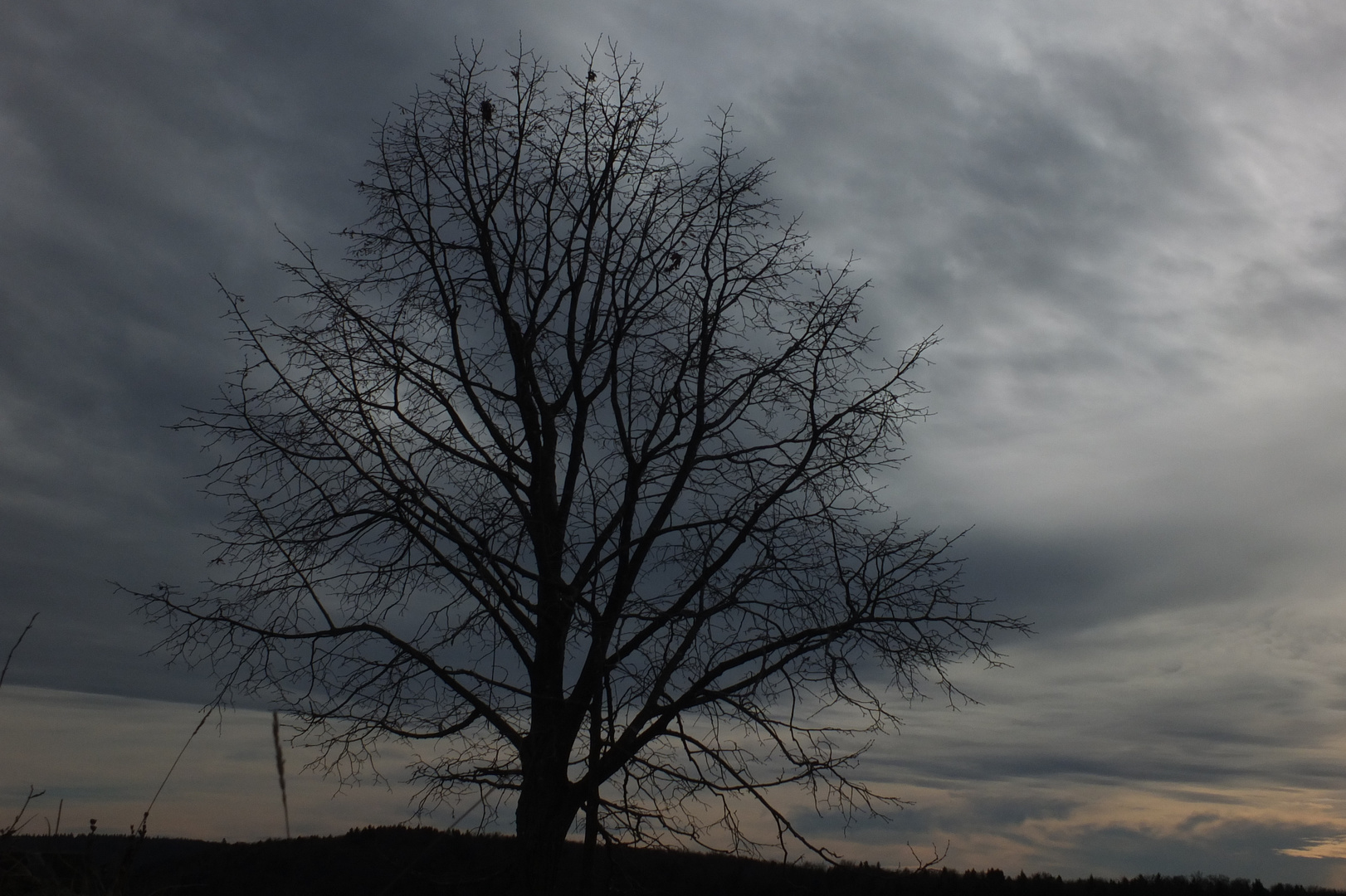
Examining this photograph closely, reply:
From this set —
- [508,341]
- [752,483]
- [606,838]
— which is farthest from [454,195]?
[606,838]

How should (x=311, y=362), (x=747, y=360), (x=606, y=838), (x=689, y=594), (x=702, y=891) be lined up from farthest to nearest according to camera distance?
(x=702, y=891), (x=747, y=360), (x=311, y=362), (x=689, y=594), (x=606, y=838)

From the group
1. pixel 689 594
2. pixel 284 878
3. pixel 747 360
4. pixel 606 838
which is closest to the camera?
pixel 606 838

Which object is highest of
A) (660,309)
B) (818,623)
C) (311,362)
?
(660,309)

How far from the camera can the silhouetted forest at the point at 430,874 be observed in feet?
11.5

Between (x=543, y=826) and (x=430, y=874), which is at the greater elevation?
(x=543, y=826)

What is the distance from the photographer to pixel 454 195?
9.68 meters

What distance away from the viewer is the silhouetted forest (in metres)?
3.52

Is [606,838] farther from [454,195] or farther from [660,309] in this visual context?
[454,195]

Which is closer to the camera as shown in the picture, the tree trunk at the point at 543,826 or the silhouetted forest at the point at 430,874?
the silhouetted forest at the point at 430,874

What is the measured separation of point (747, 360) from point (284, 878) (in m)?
14.8

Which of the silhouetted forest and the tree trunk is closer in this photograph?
the silhouetted forest

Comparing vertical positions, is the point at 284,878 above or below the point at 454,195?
below

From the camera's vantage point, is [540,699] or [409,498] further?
[409,498]

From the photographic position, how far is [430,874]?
7.38 m
